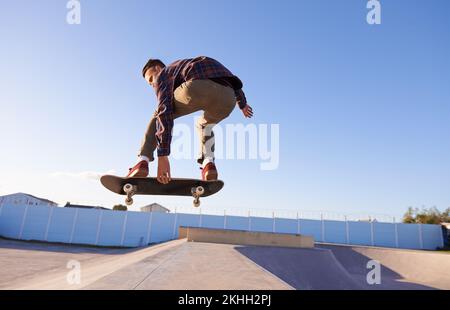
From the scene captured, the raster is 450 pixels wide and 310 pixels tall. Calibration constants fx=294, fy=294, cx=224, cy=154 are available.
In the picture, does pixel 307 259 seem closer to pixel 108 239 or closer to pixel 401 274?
pixel 401 274

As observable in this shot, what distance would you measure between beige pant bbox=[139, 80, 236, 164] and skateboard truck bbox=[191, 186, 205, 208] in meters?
1.11

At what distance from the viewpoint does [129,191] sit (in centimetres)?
534

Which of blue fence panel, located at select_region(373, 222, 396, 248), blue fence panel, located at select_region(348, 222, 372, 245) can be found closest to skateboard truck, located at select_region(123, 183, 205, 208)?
blue fence panel, located at select_region(348, 222, 372, 245)

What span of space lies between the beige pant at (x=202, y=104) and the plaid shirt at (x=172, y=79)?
95mm

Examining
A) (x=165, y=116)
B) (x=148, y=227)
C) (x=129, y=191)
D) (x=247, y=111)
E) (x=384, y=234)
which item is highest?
(x=247, y=111)

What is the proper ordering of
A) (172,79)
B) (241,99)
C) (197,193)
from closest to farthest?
(172,79) < (241,99) < (197,193)

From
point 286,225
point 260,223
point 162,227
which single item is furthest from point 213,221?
point 286,225

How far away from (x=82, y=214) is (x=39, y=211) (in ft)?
17.5

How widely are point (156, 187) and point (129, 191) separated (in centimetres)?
53

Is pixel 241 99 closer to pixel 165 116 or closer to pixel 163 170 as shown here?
pixel 165 116

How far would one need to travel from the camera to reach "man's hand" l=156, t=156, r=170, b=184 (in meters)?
4.06

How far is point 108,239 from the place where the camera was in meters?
32.9
